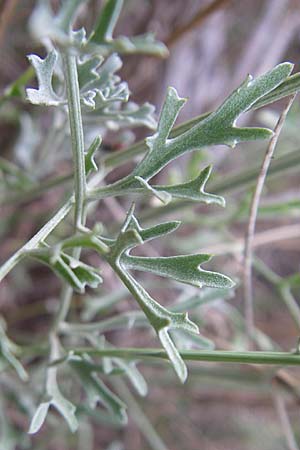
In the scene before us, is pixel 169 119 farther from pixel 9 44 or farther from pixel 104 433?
pixel 104 433

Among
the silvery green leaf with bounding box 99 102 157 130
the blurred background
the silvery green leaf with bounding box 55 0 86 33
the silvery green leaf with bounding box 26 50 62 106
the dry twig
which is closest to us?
the silvery green leaf with bounding box 55 0 86 33

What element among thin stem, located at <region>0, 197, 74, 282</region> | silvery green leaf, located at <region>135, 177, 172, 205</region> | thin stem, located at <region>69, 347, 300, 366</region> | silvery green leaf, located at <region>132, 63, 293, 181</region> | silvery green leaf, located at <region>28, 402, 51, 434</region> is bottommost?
silvery green leaf, located at <region>28, 402, 51, 434</region>

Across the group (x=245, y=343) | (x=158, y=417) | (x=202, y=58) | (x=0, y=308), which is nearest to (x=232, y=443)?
(x=158, y=417)

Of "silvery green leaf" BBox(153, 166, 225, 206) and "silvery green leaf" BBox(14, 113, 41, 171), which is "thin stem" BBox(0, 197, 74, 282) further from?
"silvery green leaf" BBox(14, 113, 41, 171)

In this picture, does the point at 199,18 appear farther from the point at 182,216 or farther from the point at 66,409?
the point at 66,409

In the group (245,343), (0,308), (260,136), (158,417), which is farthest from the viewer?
(158,417)

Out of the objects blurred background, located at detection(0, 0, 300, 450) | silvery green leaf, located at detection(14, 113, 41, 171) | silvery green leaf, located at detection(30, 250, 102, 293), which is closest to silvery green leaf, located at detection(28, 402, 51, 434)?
silvery green leaf, located at detection(30, 250, 102, 293)

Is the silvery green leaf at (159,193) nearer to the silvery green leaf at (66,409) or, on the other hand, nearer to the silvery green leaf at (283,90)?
the silvery green leaf at (283,90)

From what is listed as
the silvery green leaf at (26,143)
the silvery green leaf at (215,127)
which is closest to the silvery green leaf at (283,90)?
the silvery green leaf at (215,127)
